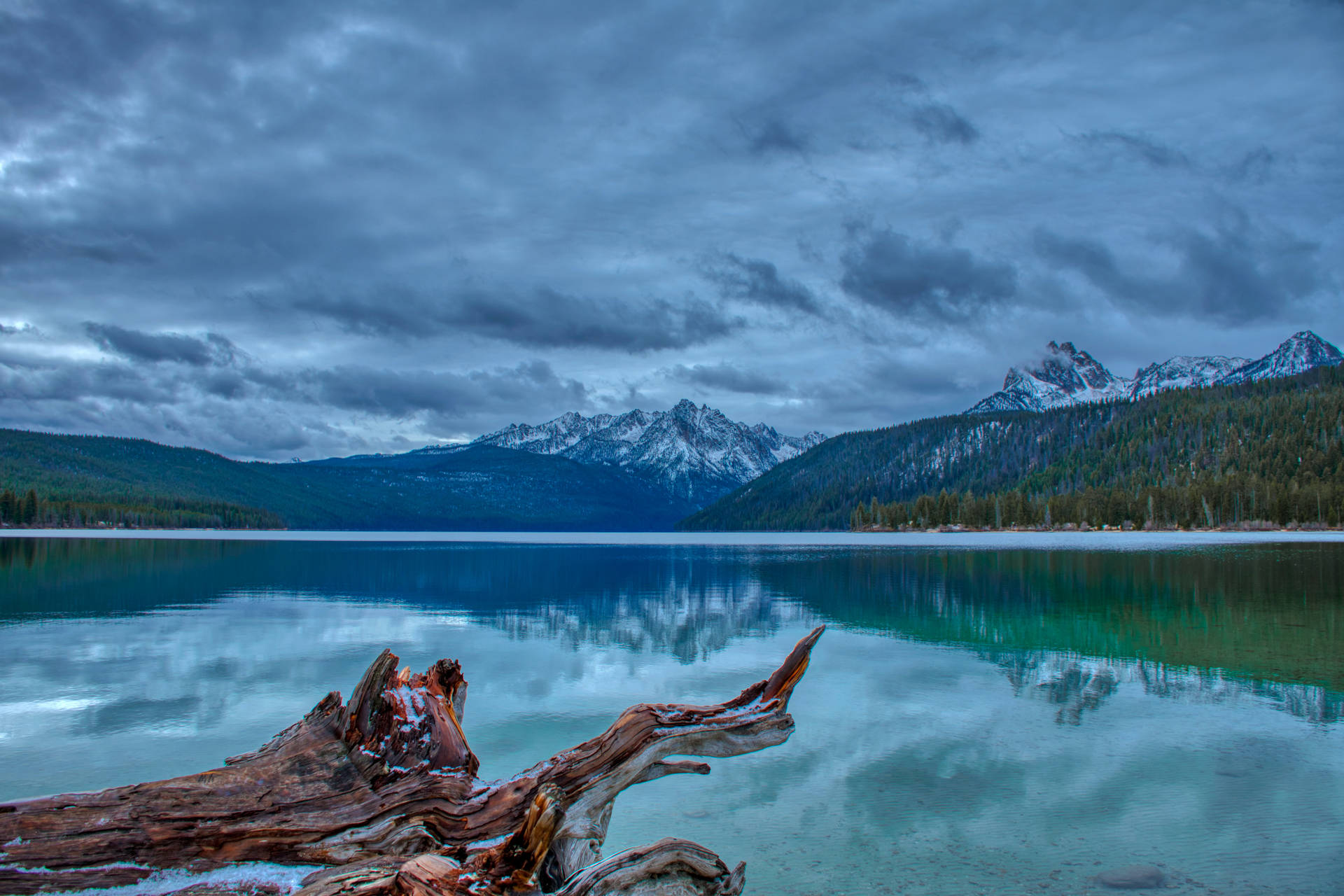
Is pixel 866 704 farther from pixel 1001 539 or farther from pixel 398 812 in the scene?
pixel 1001 539

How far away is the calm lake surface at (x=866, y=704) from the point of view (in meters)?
10.8

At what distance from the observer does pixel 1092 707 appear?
17.6 meters

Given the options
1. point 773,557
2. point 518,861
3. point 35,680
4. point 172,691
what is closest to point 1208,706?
point 518,861

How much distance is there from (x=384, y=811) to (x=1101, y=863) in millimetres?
8513

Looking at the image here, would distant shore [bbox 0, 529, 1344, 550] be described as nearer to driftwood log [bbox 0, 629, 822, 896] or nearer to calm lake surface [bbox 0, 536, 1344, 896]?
calm lake surface [bbox 0, 536, 1344, 896]

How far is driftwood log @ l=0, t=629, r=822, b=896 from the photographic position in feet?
22.7

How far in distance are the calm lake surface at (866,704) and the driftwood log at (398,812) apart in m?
2.83

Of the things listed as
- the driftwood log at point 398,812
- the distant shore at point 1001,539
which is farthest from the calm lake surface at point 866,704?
the distant shore at point 1001,539

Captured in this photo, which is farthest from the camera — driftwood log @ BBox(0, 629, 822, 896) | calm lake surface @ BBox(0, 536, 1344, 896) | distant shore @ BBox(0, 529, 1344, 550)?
distant shore @ BBox(0, 529, 1344, 550)

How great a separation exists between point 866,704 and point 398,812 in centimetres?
1279

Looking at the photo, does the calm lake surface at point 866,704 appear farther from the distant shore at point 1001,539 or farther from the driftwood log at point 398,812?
the distant shore at point 1001,539

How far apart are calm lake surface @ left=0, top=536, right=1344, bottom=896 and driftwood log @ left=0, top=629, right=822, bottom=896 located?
283cm

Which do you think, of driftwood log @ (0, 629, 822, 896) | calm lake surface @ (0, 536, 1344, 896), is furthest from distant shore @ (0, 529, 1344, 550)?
driftwood log @ (0, 629, 822, 896)

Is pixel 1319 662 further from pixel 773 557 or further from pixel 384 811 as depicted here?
pixel 773 557
